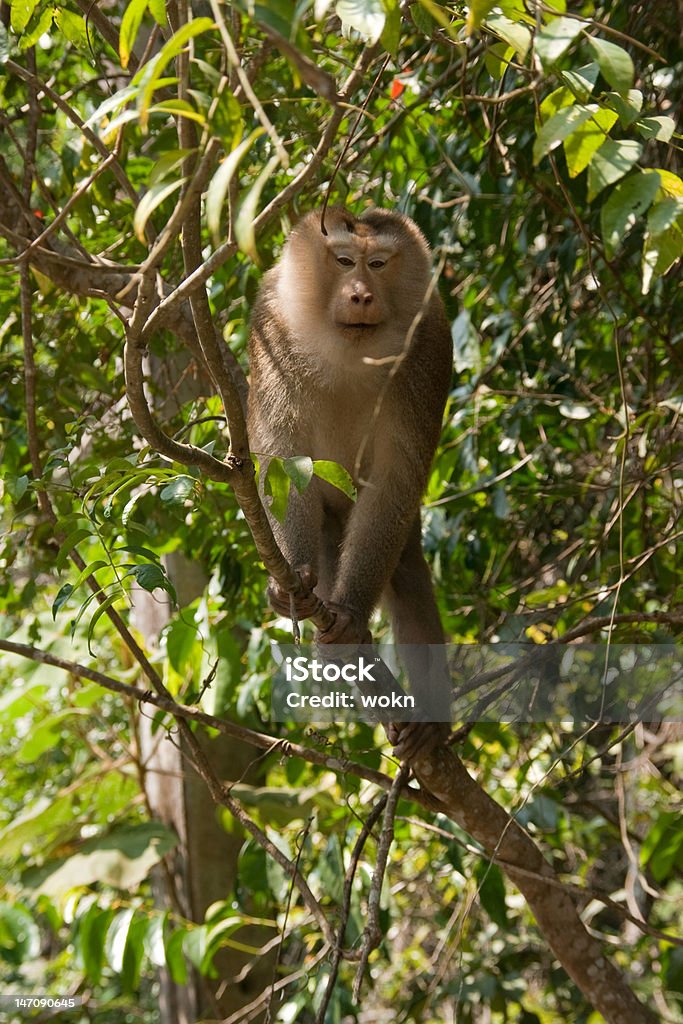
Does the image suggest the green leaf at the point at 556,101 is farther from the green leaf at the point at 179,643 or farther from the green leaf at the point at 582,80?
the green leaf at the point at 179,643

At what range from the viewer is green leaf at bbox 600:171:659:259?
1319 millimetres

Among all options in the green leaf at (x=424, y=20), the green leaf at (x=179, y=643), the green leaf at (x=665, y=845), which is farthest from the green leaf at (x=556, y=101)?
the green leaf at (x=665, y=845)

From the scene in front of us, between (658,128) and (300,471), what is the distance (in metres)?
0.76

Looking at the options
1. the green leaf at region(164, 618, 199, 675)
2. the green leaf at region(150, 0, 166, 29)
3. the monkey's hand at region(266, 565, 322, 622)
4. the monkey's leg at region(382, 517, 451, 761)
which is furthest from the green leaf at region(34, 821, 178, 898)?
the green leaf at region(150, 0, 166, 29)

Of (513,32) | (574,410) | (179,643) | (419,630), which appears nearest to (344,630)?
(419,630)

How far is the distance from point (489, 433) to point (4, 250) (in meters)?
2.08

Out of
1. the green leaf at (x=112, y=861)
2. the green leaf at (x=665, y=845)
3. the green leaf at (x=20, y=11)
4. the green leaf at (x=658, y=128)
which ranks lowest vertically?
the green leaf at (x=112, y=861)

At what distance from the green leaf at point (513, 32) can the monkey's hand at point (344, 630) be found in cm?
166

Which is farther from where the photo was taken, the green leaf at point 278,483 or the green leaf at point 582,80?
the green leaf at point 278,483

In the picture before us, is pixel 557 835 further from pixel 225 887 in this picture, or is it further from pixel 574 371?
pixel 574 371

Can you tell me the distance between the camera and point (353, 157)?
11.5 feet

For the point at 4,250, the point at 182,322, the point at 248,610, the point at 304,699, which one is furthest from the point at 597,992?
the point at 4,250

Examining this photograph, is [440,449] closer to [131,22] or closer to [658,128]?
[658,128]

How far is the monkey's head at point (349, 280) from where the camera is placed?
2.95m
